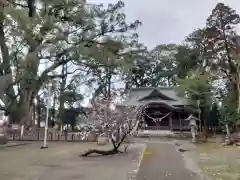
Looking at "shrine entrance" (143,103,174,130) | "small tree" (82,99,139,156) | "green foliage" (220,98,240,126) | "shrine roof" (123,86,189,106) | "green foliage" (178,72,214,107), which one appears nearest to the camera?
"small tree" (82,99,139,156)

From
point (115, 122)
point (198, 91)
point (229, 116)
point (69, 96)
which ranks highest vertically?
point (69, 96)

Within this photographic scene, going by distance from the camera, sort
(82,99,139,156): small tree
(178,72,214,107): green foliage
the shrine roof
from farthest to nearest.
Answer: the shrine roof
(178,72,214,107): green foliage
(82,99,139,156): small tree

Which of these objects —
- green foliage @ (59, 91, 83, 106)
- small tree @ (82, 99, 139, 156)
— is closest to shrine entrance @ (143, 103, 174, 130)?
green foliage @ (59, 91, 83, 106)

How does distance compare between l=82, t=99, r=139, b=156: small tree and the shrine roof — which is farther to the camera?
the shrine roof

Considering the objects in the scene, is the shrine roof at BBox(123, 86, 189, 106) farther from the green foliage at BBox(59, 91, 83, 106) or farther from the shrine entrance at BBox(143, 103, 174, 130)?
the green foliage at BBox(59, 91, 83, 106)

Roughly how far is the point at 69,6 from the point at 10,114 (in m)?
10.4

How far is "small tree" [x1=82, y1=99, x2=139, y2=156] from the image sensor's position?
47.8ft

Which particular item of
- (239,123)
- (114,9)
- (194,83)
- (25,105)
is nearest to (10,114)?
(25,105)

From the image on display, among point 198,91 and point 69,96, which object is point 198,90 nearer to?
point 198,91

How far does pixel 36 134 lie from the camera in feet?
79.0

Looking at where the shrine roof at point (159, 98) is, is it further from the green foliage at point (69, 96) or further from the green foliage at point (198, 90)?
the green foliage at point (198, 90)

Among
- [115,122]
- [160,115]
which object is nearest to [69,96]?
[160,115]

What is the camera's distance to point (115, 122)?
574 inches

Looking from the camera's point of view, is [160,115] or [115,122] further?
[160,115]
